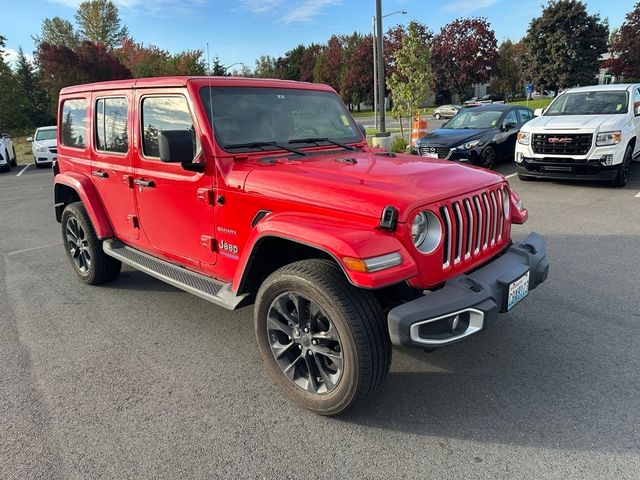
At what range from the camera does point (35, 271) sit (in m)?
5.64

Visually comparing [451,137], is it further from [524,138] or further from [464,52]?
[464,52]

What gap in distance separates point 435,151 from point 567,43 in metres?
34.4

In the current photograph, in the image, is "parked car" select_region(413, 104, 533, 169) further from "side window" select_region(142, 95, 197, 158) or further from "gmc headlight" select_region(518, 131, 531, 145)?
"side window" select_region(142, 95, 197, 158)

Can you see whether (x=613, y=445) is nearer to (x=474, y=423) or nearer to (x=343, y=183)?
(x=474, y=423)

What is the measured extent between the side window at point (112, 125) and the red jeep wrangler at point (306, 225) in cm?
2

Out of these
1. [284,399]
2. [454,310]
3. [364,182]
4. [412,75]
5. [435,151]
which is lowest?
[284,399]

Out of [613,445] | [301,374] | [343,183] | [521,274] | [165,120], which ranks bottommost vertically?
[613,445]

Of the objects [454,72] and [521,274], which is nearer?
[521,274]

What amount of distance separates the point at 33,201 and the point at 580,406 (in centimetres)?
1122

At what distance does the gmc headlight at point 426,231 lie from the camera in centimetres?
268

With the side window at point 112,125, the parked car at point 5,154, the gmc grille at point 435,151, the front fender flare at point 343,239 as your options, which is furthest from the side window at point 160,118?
the parked car at point 5,154

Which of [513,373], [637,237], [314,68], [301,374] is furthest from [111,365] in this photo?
[314,68]

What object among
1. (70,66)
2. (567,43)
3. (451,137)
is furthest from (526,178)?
(567,43)

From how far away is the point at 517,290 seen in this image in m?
2.96
